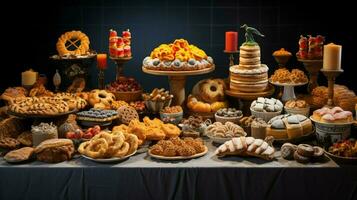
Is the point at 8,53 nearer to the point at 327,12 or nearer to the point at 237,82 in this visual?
the point at 237,82

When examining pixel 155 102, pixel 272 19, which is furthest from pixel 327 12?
pixel 155 102

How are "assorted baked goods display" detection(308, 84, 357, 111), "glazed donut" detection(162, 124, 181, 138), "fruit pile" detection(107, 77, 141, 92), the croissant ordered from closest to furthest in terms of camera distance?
the croissant, "glazed donut" detection(162, 124, 181, 138), "assorted baked goods display" detection(308, 84, 357, 111), "fruit pile" detection(107, 77, 141, 92)

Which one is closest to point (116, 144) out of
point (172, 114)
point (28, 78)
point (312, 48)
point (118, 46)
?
point (172, 114)

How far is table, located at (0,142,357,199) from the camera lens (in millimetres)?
4414

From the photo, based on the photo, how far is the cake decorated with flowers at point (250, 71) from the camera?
554 cm

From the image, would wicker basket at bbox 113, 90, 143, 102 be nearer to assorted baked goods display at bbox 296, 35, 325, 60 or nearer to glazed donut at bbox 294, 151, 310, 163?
assorted baked goods display at bbox 296, 35, 325, 60

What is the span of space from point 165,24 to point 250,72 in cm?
181

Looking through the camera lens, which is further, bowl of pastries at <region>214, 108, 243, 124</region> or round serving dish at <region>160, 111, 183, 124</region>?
round serving dish at <region>160, 111, 183, 124</region>

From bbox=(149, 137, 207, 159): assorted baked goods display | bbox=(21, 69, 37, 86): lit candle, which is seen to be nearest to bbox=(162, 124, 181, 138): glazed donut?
bbox=(149, 137, 207, 159): assorted baked goods display

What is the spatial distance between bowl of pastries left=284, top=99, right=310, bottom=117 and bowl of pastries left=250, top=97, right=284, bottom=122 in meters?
0.08

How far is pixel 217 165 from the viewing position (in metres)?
4.45

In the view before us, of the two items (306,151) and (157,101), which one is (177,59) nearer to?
(157,101)

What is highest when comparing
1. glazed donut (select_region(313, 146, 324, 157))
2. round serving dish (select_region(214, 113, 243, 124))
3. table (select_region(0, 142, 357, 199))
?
round serving dish (select_region(214, 113, 243, 124))

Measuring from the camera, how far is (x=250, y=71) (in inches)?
218
